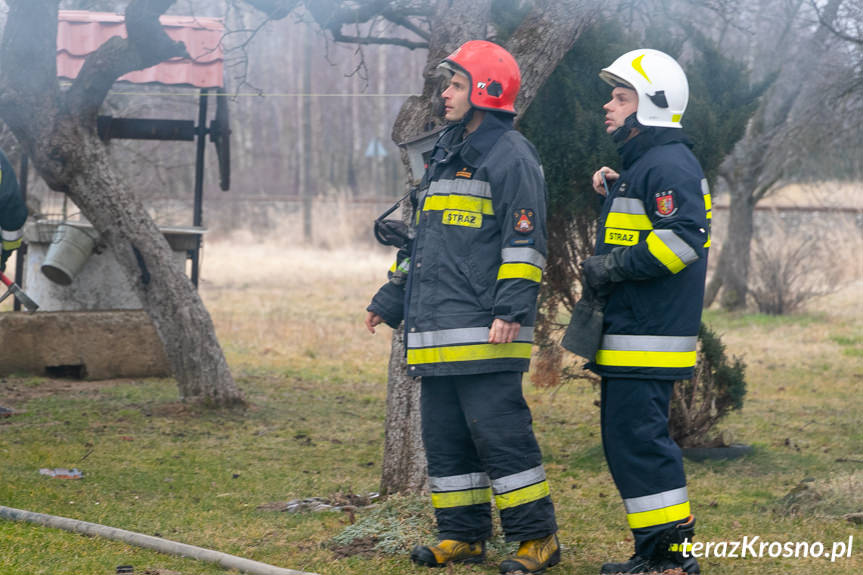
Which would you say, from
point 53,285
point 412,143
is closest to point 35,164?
point 53,285

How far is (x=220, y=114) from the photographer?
9523mm

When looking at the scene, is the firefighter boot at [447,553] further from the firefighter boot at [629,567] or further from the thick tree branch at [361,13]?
the thick tree branch at [361,13]

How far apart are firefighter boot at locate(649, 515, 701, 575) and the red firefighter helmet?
1.68m

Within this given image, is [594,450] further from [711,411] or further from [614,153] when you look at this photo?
[614,153]

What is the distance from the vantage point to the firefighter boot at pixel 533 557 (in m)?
3.78

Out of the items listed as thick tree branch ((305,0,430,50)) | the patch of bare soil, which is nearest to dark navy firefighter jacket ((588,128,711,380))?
thick tree branch ((305,0,430,50))

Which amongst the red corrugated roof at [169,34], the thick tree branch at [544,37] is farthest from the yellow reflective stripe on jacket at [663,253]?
the red corrugated roof at [169,34]

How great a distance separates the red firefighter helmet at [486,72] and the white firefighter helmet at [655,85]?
0.39 meters

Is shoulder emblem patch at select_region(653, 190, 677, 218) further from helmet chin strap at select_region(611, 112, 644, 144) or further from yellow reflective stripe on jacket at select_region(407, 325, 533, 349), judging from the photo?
yellow reflective stripe on jacket at select_region(407, 325, 533, 349)

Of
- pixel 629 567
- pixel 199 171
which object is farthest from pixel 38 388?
pixel 629 567

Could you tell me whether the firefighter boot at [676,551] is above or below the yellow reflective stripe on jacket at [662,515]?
below

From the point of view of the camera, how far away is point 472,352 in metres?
3.73

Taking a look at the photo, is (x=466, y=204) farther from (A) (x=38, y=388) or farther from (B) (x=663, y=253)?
(A) (x=38, y=388)

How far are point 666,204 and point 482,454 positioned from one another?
1.13m
